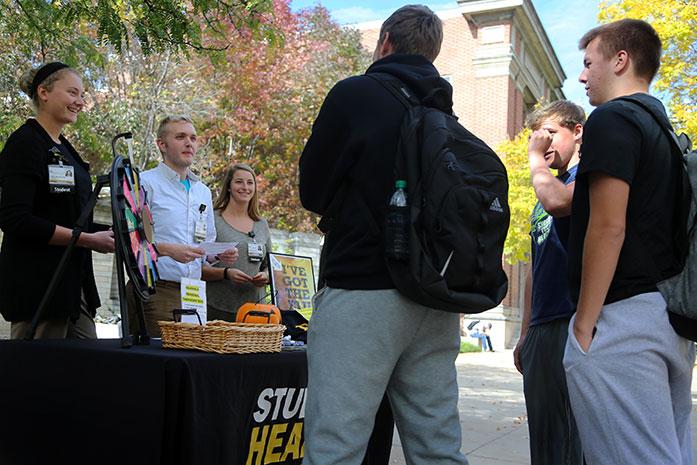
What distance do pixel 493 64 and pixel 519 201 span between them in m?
8.37

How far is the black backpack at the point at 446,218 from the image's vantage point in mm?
2129

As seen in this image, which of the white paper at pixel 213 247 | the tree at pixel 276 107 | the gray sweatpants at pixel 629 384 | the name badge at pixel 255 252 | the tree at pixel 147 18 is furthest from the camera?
the tree at pixel 276 107

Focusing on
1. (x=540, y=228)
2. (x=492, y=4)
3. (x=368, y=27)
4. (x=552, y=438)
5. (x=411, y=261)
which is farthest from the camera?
(x=368, y=27)

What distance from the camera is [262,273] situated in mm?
4641

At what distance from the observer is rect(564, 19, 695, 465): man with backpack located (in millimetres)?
2104

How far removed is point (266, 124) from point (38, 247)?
16.9 m

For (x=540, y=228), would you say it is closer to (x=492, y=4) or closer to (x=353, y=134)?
(x=353, y=134)

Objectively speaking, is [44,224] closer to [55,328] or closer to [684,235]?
[55,328]

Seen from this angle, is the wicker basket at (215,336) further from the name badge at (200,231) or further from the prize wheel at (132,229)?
the name badge at (200,231)

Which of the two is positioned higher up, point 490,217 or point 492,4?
point 492,4

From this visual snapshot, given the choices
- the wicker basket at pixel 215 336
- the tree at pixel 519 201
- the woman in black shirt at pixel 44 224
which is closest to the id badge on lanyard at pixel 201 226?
the woman in black shirt at pixel 44 224

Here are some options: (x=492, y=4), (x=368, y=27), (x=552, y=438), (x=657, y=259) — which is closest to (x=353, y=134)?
(x=657, y=259)

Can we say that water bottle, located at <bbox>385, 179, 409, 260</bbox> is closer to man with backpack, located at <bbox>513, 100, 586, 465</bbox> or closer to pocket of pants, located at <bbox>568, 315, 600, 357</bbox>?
pocket of pants, located at <bbox>568, 315, 600, 357</bbox>

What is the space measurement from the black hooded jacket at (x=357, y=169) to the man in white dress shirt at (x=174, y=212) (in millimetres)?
1788
